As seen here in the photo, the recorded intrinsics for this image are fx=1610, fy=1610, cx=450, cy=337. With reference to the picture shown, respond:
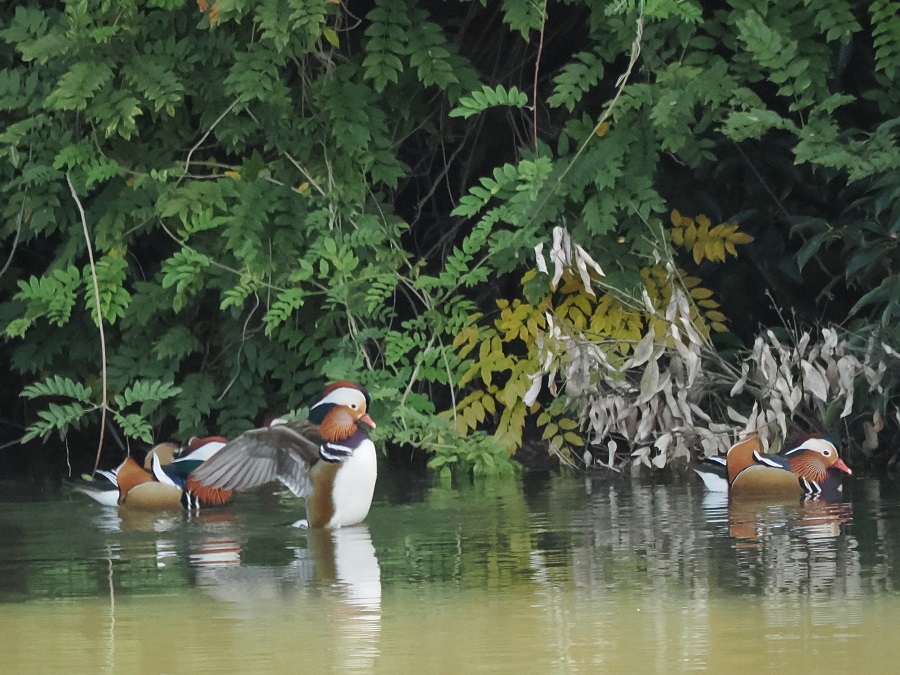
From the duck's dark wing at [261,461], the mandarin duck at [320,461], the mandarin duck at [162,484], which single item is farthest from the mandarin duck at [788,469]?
the mandarin duck at [162,484]

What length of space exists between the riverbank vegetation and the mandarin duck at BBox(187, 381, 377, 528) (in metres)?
1.39

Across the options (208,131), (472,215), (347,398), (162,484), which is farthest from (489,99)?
(162,484)

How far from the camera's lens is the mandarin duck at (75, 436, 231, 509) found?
23.6 ft

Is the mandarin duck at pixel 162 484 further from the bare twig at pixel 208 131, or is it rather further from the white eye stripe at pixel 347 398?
the bare twig at pixel 208 131

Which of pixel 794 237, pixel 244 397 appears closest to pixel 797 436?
pixel 794 237

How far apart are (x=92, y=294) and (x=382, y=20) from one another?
204 centimetres

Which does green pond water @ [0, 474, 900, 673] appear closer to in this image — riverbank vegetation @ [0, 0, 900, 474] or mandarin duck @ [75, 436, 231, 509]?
mandarin duck @ [75, 436, 231, 509]

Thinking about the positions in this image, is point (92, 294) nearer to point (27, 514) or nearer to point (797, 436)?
point (27, 514)

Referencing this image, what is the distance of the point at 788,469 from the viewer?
6820 mm

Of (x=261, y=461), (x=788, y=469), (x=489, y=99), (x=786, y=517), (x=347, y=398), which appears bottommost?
(x=786, y=517)

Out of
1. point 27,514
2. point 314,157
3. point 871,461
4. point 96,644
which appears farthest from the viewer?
point 314,157

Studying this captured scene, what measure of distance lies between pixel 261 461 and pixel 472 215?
2.15 metres

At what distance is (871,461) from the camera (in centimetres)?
794

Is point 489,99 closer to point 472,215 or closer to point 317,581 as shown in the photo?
point 472,215
